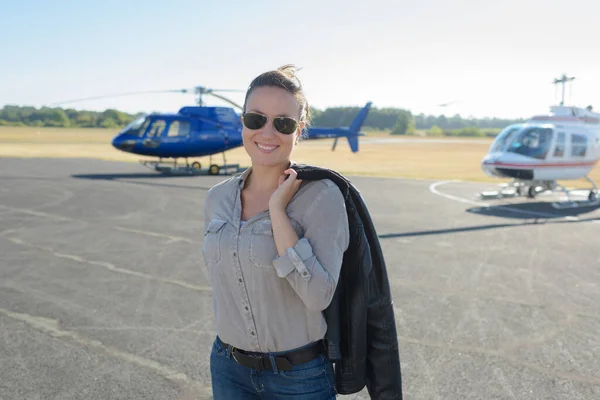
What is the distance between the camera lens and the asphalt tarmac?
4133 millimetres

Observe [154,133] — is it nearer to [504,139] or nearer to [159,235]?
[159,235]

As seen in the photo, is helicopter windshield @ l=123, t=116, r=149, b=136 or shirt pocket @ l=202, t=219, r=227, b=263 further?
helicopter windshield @ l=123, t=116, r=149, b=136

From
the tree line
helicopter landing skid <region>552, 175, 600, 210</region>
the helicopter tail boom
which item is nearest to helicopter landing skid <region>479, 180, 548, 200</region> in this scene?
helicopter landing skid <region>552, 175, 600, 210</region>

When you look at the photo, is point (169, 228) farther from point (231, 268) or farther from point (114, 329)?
point (231, 268)

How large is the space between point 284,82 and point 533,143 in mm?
13997

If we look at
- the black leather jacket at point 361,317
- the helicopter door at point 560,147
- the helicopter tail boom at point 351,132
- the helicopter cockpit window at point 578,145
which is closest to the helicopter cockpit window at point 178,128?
the helicopter tail boom at point 351,132

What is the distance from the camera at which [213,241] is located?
80.1 inches

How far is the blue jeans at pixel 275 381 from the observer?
1.98 metres

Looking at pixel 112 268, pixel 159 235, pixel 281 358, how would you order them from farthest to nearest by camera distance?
pixel 159 235 → pixel 112 268 → pixel 281 358

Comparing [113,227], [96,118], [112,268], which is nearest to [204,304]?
[112,268]

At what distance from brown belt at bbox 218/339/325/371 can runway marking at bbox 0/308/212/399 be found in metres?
2.07

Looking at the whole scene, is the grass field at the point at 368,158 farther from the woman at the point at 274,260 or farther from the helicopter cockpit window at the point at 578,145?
the woman at the point at 274,260

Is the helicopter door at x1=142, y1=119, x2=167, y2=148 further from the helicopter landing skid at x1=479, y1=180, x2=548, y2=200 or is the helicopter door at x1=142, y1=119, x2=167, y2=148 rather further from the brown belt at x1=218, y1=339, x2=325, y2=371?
the brown belt at x1=218, y1=339, x2=325, y2=371

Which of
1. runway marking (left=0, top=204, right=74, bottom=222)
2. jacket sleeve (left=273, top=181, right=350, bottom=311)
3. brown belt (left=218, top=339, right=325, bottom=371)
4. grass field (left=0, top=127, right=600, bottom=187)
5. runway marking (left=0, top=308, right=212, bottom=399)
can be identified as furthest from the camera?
grass field (left=0, top=127, right=600, bottom=187)
